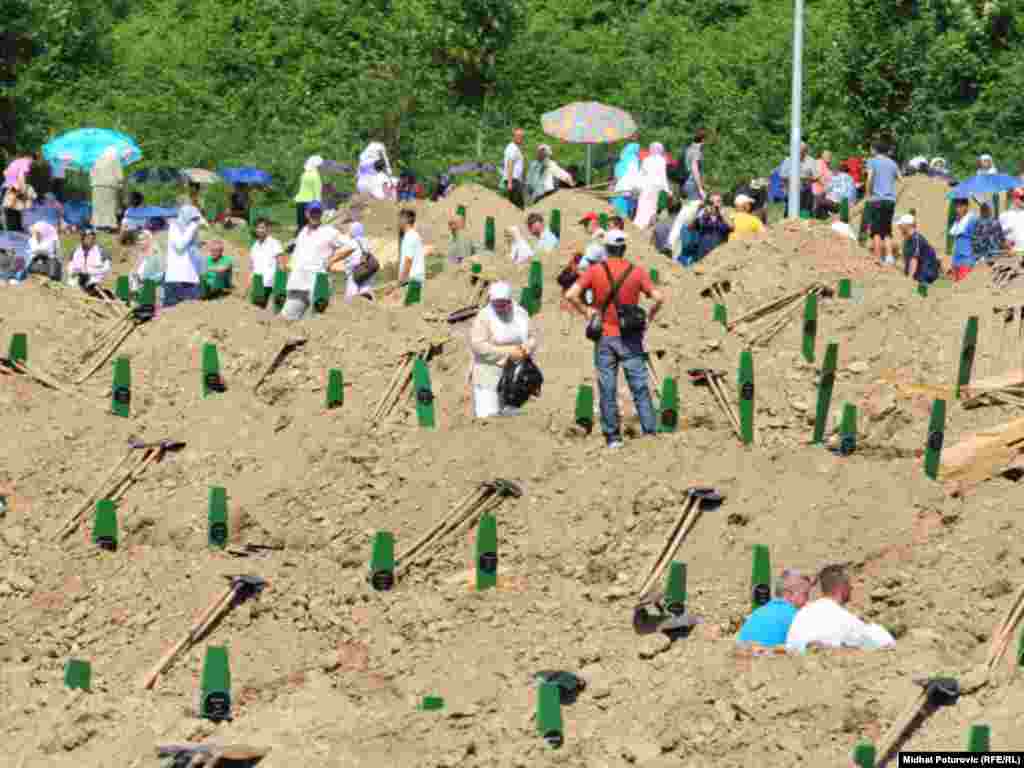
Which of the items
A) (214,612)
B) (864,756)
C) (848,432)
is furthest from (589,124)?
(864,756)

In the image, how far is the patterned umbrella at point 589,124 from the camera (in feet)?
110

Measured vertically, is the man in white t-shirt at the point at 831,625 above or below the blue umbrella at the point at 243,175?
above

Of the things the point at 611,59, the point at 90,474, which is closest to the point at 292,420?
the point at 90,474

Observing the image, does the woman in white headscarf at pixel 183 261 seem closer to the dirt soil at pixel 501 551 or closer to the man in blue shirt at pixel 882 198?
the dirt soil at pixel 501 551

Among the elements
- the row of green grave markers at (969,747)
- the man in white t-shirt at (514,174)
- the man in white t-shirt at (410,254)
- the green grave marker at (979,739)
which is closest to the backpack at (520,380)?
the man in white t-shirt at (410,254)

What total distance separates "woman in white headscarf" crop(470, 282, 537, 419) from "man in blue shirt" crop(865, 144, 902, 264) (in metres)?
9.58

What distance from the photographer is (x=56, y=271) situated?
95.7 feet

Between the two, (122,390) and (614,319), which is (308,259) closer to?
(122,390)

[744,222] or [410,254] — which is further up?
[410,254]

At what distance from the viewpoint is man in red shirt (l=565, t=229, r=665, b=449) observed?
18.1 m

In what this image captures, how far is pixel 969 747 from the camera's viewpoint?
11.8 m

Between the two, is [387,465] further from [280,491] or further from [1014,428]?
[1014,428]

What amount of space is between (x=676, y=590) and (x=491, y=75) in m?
27.4

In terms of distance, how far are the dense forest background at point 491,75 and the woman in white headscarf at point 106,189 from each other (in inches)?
155
